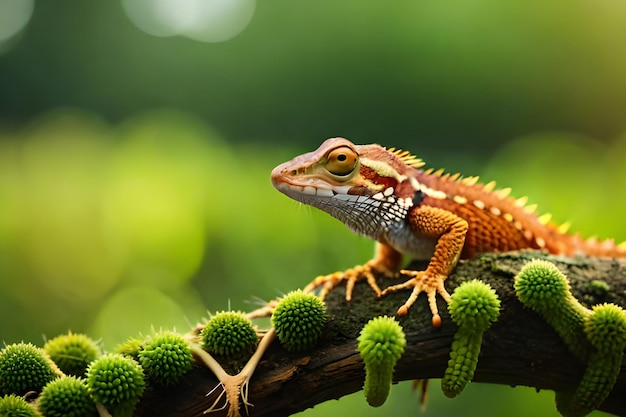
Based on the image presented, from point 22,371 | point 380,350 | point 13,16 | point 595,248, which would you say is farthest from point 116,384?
point 13,16

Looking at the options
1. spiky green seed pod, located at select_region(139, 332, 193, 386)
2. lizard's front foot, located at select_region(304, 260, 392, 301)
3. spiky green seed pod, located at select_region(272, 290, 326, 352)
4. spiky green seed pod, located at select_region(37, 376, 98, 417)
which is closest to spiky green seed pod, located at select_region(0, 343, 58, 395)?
spiky green seed pod, located at select_region(37, 376, 98, 417)

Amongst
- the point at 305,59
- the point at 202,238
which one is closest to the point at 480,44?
the point at 305,59

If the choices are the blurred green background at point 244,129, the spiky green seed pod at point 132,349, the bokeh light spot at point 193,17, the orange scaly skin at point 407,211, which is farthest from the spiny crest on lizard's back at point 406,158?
the bokeh light spot at point 193,17

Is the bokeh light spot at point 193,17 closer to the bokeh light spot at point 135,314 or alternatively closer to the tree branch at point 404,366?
the bokeh light spot at point 135,314

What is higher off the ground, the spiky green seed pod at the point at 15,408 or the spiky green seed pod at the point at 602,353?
the spiky green seed pod at the point at 15,408

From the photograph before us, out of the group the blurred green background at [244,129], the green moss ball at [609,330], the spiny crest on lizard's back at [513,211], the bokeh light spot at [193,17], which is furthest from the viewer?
the bokeh light spot at [193,17]

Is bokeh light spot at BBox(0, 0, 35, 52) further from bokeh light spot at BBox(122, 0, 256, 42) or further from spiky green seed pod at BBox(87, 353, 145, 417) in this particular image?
spiky green seed pod at BBox(87, 353, 145, 417)

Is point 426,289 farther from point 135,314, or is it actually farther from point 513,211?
point 135,314

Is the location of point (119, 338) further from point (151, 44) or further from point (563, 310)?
point (563, 310)
